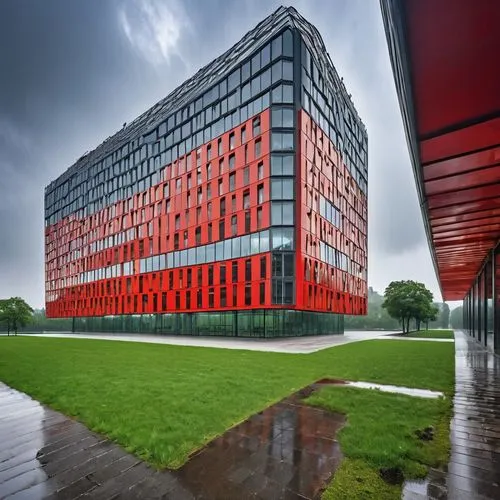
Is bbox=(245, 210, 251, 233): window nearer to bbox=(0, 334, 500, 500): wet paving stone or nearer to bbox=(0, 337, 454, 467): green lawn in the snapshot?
bbox=(0, 337, 454, 467): green lawn

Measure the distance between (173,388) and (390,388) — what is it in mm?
6328

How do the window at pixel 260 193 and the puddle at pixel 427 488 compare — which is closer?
the puddle at pixel 427 488

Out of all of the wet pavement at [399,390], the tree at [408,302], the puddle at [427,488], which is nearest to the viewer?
the puddle at [427,488]

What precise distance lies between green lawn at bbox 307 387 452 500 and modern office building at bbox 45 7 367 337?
29.5 metres

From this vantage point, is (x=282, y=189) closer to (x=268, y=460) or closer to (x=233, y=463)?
(x=268, y=460)

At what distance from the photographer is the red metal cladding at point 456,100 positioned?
4.11 meters

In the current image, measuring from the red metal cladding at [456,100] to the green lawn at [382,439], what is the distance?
557 centimetres

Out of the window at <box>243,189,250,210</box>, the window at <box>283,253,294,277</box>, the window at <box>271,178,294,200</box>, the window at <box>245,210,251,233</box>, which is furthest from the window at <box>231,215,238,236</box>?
the window at <box>283,253,294,277</box>

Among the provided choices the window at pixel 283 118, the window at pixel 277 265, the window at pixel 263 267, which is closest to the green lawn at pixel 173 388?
the window at pixel 277 265

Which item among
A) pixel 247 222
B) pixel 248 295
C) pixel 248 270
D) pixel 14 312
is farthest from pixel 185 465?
pixel 14 312

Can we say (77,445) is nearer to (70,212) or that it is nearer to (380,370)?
(380,370)

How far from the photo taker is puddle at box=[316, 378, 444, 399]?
8.86 metres

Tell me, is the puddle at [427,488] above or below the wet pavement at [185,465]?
above

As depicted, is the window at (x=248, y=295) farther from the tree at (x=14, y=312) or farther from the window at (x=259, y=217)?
the tree at (x=14, y=312)
